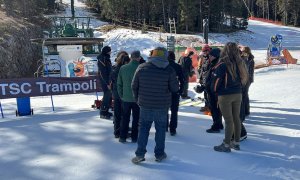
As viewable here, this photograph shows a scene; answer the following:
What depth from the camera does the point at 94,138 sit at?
286 inches

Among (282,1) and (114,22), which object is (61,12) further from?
(282,1)

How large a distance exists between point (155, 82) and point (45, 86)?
5.17 metres

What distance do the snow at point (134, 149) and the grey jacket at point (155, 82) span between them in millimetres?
1036

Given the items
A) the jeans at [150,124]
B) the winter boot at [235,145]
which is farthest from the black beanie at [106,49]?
the winter boot at [235,145]

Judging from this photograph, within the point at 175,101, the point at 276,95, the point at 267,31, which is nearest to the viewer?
the point at 175,101

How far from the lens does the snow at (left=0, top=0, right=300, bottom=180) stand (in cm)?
542

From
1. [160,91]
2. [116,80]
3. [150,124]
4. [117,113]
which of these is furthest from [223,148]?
[116,80]

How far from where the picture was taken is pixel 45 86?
31.6ft

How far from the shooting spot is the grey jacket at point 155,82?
5.27 metres

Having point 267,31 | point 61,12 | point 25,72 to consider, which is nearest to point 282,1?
point 267,31

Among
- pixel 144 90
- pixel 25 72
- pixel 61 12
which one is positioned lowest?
pixel 25 72

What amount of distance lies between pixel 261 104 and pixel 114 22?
119 ft

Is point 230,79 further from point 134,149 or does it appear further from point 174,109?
point 134,149

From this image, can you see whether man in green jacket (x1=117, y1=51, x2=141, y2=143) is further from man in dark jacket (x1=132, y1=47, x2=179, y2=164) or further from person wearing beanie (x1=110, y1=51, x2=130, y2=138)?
man in dark jacket (x1=132, y1=47, x2=179, y2=164)
